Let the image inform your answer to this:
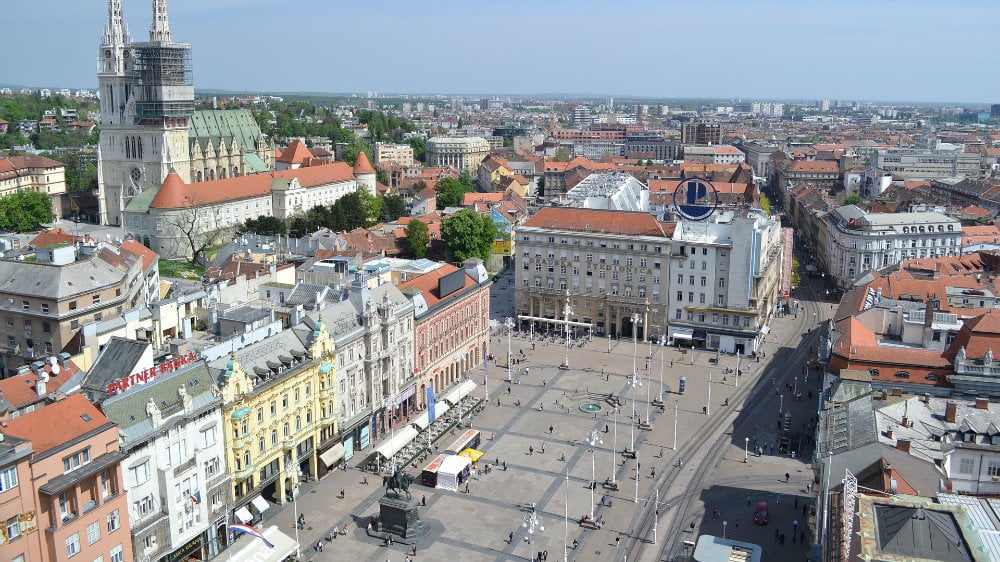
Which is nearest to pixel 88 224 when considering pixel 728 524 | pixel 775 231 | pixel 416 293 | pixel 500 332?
pixel 500 332

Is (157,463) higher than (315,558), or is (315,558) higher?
(157,463)

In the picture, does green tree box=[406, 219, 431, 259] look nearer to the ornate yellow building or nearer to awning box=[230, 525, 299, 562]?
the ornate yellow building

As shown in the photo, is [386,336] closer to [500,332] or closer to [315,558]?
[315,558]

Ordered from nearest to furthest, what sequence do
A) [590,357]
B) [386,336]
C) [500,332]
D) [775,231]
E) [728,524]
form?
1. [728,524]
2. [386,336]
3. [590,357]
4. [500,332]
5. [775,231]

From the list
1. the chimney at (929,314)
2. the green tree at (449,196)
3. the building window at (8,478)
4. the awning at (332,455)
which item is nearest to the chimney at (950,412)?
the chimney at (929,314)

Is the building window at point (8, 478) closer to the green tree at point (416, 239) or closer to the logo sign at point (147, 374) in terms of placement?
the logo sign at point (147, 374)

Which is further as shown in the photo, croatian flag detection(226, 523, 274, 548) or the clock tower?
the clock tower

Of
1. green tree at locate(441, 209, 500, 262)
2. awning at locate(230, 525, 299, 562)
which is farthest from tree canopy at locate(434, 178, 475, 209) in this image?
awning at locate(230, 525, 299, 562)
